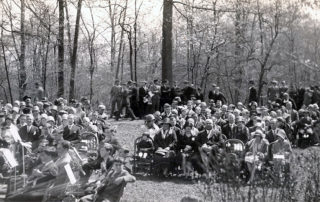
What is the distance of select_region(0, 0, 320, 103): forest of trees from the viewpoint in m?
25.7

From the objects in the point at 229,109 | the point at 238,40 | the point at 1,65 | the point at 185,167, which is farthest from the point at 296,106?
the point at 1,65

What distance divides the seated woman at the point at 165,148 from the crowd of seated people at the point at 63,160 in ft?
4.07

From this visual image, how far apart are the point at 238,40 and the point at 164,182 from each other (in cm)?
1883

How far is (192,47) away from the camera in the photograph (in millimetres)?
32562

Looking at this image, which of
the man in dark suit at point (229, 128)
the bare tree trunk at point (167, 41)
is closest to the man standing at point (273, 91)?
the bare tree trunk at point (167, 41)

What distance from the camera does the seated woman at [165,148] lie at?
12.6m

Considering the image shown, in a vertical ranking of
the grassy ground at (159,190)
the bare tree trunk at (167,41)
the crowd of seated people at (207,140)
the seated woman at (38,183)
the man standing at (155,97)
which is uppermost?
the bare tree trunk at (167,41)

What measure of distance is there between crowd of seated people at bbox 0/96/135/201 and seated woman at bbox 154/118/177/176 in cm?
124

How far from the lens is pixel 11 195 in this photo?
9.85m

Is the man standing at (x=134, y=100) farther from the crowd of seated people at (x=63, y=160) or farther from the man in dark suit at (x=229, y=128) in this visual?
the man in dark suit at (x=229, y=128)

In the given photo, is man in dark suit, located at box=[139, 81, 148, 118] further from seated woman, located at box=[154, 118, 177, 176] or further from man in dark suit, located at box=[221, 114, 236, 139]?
seated woman, located at box=[154, 118, 177, 176]

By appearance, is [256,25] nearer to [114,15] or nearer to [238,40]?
[238,40]

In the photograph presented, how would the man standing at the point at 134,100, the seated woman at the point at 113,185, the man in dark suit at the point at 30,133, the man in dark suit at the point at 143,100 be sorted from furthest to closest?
the man standing at the point at 134,100 → the man in dark suit at the point at 143,100 → the man in dark suit at the point at 30,133 → the seated woman at the point at 113,185

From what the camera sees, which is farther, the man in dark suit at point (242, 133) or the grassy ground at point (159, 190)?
the man in dark suit at point (242, 133)
